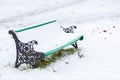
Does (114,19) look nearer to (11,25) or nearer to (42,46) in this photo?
(11,25)

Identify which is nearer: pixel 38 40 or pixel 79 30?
pixel 38 40

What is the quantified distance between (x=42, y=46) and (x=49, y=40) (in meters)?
0.44

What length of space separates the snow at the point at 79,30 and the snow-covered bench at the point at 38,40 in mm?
257

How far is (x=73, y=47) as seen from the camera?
321 inches

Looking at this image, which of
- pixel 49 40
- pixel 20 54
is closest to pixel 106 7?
pixel 49 40

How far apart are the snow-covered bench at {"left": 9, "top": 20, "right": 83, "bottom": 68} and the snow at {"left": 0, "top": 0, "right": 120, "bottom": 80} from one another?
10.1 inches

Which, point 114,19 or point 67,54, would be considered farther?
point 114,19

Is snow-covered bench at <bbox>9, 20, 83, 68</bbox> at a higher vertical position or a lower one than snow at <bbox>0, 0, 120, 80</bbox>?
higher

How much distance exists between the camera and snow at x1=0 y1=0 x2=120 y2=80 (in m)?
6.53

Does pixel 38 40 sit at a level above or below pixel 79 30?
above

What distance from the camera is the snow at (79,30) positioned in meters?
6.53

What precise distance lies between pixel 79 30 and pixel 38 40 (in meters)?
2.85

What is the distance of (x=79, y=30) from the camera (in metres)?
9.83

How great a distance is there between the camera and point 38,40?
7.15 metres
